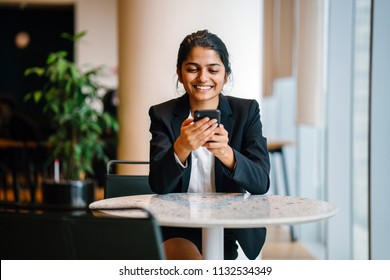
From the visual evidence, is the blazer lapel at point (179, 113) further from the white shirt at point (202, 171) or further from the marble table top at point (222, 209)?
the marble table top at point (222, 209)

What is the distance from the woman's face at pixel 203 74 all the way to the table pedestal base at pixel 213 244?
531 mm

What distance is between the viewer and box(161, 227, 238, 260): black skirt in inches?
85.1

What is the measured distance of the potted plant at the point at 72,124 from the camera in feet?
17.4

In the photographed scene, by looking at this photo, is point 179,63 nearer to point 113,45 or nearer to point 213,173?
point 213,173

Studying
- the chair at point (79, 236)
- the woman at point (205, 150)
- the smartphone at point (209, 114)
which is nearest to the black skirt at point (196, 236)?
the woman at point (205, 150)

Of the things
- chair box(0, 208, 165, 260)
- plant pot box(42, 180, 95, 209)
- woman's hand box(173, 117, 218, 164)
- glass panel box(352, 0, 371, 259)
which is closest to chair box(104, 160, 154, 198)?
woman's hand box(173, 117, 218, 164)

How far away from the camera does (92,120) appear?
17.8 ft

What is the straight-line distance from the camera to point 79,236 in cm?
138

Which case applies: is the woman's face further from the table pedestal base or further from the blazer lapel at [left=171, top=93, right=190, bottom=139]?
the table pedestal base

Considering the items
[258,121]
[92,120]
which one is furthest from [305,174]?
[258,121]

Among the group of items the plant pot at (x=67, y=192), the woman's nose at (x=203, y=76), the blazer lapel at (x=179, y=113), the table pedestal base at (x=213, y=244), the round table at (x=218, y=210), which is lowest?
the plant pot at (x=67, y=192)

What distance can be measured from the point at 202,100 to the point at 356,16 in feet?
6.07

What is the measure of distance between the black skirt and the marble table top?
15 cm

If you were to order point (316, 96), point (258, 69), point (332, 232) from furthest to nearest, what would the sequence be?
1. point (316, 96)
2. point (332, 232)
3. point (258, 69)
